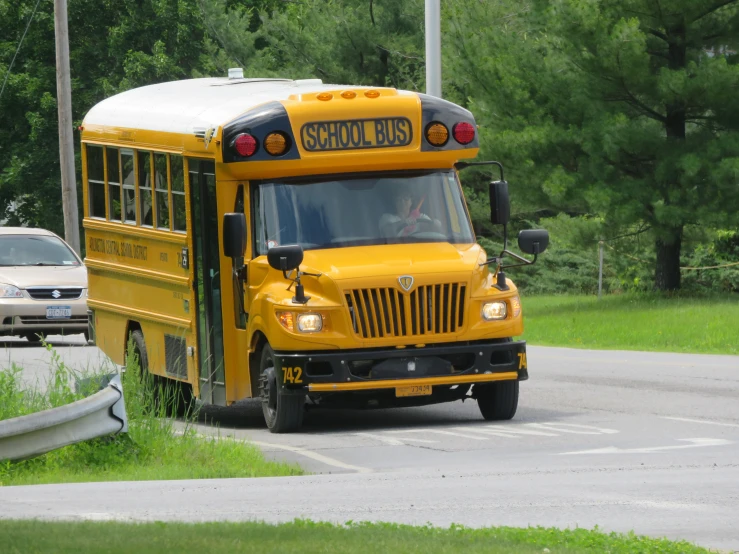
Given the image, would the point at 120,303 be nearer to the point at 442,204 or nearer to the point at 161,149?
the point at 161,149

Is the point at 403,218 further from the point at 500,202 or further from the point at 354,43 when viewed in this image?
the point at 354,43

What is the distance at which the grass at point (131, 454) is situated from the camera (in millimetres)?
11336

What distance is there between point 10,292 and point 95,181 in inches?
301

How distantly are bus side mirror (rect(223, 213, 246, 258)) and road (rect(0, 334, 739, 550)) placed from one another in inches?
61.8

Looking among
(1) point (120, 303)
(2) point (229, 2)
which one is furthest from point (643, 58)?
(2) point (229, 2)

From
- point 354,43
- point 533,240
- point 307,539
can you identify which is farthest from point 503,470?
point 354,43

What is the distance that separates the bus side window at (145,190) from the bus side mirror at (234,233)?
7.48ft

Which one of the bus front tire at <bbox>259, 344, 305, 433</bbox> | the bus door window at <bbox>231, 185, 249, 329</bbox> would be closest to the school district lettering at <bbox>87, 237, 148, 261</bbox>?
the bus door window at <bbox>231, 185, 249, 329</bbox>

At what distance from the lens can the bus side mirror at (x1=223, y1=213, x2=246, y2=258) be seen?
1361cm

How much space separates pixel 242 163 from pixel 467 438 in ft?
9.81

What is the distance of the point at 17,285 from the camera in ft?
80.9

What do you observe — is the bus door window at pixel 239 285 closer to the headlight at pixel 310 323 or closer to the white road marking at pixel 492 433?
the headlight at pixel 310 323

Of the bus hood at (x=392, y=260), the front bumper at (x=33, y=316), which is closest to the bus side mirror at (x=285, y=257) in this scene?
the bus hood at (x=392, y=260)

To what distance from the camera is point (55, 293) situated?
24.8 meters
